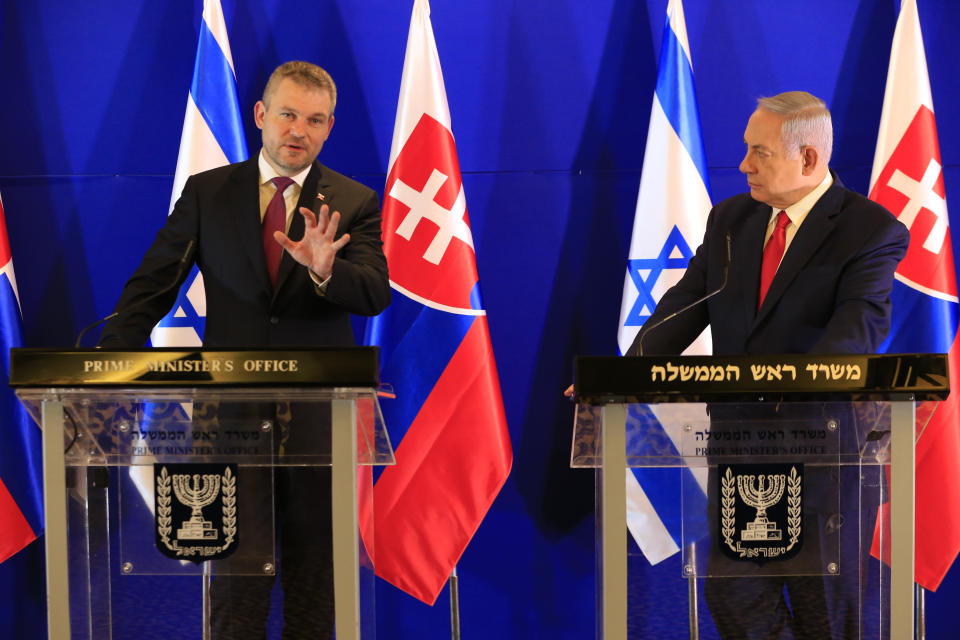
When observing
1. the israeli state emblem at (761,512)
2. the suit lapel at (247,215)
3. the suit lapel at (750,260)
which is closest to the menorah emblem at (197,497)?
the suit lapel at (247,215)

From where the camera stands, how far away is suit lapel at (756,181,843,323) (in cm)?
227

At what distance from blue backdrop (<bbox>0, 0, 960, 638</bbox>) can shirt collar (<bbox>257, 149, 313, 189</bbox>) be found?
1.16 meters

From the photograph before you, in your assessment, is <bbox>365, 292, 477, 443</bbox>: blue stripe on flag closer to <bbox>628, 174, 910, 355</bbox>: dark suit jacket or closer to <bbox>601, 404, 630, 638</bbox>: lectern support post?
<bbox>628, 174, 910, 355</bbox>: dark suit jacket

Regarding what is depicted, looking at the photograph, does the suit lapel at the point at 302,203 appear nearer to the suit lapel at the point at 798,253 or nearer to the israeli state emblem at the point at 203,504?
the israeli state emblem at the point at 203,504

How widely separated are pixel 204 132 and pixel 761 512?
2431 millimetres

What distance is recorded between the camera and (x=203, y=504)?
1.63 meters

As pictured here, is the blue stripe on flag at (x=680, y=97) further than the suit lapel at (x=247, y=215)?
Yes

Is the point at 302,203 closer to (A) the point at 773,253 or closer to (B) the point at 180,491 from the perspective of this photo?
(B) the point at 180,491

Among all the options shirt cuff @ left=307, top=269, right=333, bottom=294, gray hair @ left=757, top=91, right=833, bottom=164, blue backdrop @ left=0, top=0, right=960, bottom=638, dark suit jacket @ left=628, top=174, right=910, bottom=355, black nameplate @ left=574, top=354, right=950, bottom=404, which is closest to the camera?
black nameplate @ left=574, top=354, right=950, bottom=404

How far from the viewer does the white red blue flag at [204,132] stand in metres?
3.24

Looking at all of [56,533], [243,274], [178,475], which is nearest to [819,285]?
[243,274]

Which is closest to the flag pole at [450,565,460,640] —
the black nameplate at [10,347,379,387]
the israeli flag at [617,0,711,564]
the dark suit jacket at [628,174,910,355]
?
the israeli flag at [617,0,711,564]

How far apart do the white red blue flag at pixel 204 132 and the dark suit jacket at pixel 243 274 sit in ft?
2.89

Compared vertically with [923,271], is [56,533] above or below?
below
